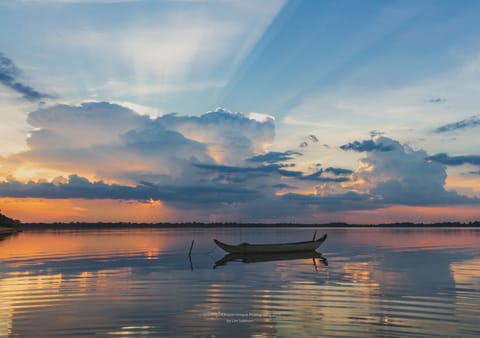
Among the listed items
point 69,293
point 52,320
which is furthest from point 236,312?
point 69,293

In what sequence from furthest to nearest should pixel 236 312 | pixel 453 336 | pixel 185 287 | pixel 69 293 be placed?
1. pixel 185 287
2. pixel 69 293
3. pixel 236 312
4. pixel 453 336

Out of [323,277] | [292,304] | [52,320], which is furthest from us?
[323,277]

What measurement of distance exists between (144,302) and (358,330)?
50.5ft

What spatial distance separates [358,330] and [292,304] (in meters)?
7.20

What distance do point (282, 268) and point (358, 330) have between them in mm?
30818

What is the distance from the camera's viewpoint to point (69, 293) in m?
33.1

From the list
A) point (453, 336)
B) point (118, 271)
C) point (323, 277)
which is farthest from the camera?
point (118, 271)

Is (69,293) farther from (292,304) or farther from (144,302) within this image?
(292,304)

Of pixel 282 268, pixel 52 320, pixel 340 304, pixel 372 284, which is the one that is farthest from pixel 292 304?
pixel 282 268

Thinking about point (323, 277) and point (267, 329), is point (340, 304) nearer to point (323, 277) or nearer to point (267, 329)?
point (267, 329)

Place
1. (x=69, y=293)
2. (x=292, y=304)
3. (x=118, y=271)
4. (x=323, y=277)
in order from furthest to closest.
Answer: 1. (x=118, y=271)
2. (x=323, y=277)
3. (x=69, y=293)
4. (x=292, y=304)

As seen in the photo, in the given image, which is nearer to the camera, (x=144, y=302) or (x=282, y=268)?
(x=144, y=302)

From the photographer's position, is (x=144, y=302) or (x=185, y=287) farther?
(x=185, y=287)

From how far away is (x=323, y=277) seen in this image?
4209 cm
